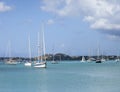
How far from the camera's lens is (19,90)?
4928cm

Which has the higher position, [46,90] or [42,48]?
[42,48]

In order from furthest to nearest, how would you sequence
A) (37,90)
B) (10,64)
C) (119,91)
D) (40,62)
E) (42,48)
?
(10,64) < (40,62) < (42,48) < (37,90) < (119,91)

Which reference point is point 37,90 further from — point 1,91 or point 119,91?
point 119,91

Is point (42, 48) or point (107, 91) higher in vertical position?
point (42, 48)

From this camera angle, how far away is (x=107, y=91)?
4606 centimetres

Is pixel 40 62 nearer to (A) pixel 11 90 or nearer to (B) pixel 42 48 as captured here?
(B) pixel 42 48

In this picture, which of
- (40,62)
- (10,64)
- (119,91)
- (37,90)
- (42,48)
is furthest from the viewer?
(10,64)

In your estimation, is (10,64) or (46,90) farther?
(10,64)

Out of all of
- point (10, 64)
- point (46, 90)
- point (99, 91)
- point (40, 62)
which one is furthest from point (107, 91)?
point (10, 64)

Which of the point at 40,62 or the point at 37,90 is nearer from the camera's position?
the point at 37,90

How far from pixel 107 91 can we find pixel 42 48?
60294 mm

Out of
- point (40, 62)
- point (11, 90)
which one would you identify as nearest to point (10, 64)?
point (40, 62)

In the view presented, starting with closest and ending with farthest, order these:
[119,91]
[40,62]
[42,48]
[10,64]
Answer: [119,91]
[42,48]
[40,62]
[10,64]

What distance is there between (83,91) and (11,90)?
928 centimetres
